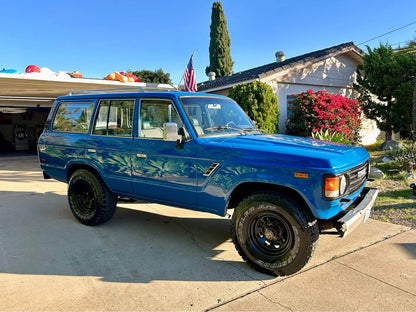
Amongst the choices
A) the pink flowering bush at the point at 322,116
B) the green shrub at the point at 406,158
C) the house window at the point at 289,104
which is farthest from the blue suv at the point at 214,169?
the house window at the point at 289,104

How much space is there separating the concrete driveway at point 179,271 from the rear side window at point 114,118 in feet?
4.84

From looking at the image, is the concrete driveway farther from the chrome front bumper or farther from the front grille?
the front grille

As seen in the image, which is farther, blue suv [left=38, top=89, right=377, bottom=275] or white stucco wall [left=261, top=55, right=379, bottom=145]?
white stucco wall [left=261, top=55, right=379, bottom=145]

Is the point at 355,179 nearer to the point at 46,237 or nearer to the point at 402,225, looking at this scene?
the point at 402,225

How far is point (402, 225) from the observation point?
15.1ft

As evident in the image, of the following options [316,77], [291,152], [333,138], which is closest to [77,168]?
[291,152]

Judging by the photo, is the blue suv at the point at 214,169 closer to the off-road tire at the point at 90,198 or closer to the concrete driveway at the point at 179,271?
the off-road tire at the point at 90,198

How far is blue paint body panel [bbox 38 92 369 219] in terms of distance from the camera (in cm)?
296

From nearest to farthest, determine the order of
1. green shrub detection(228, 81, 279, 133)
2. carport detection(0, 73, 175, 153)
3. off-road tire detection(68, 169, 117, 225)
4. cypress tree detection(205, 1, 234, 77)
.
Result: off-road tire detection(68, 169, 117, 225)
green shrub detection(228, 81, 279, 133)
carport detection(0, 73, 175, 153)
cypress tree detection(205, 1, 234, 77)

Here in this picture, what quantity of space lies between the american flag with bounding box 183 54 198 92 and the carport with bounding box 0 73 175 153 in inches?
26.9

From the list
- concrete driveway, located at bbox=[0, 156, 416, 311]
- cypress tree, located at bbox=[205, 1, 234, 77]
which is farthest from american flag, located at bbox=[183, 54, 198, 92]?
cypress tree, located at bbox=[205, 1, 234, 77]

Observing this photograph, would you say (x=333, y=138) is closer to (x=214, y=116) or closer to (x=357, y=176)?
(x=357, y=176)

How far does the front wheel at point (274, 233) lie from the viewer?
3023mm

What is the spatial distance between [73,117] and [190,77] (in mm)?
6559
